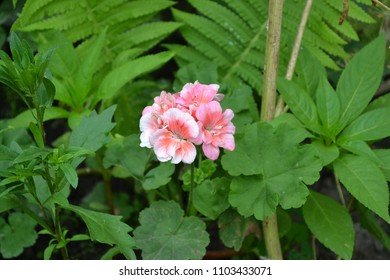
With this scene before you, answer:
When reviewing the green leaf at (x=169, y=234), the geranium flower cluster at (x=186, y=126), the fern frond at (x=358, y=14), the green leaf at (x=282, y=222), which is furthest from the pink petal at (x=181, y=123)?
the fern frond at (x=358, y=14)

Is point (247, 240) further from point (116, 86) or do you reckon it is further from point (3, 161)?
point (3, 161)

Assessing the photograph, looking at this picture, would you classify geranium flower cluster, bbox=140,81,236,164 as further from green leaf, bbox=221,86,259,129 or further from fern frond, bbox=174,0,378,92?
fern frond, bbox=174,0,378,92

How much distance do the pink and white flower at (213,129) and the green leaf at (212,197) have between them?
24 centimetres

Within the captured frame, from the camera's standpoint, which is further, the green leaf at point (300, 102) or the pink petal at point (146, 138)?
the green leaf at point (300, 102)

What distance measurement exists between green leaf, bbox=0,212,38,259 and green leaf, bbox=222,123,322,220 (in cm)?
69

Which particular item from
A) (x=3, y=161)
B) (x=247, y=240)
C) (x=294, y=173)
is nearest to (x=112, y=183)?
(x=247, y=240)

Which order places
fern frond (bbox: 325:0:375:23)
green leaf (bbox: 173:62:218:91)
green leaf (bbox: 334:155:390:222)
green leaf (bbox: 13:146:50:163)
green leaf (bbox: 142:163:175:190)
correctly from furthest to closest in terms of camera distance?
fern frond (bbox: 325:0:375:23) < green leaf (bbox: 173:62:218:91) < green leaf (bbox: 142:163:175:190) < green leaf (bbox: 334:155:390:222) < green leaf (bbox: 13:146:50:163)

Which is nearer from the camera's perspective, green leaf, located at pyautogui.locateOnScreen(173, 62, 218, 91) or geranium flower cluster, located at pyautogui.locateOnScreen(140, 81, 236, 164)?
geranium flower cluster, located at pyautogui.locateOnScreen(140, 81, 236, 164)

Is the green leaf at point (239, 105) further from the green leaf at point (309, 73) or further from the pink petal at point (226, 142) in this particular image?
the pink petal at point (226, 142)

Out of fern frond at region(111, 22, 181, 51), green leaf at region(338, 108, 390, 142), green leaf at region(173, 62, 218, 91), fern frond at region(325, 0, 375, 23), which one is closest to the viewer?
green leaf at region(338, 108, 390, 142)

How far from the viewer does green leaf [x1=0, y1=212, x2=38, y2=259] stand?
6.08 ft

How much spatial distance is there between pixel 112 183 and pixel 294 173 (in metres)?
1.11

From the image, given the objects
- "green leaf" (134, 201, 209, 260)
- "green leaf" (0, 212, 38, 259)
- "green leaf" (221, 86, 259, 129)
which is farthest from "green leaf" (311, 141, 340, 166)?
"green leaf" (0, 212, 38, 259)

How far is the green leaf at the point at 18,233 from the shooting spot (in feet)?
6.08
